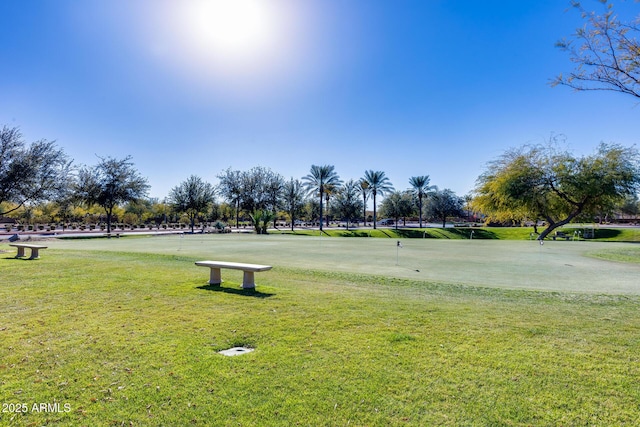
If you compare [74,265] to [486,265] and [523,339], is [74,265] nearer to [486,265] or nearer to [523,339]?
[523,339]

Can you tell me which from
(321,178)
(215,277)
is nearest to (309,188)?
(321,178)

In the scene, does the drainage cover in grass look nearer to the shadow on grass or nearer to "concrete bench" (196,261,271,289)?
the shadow on grass

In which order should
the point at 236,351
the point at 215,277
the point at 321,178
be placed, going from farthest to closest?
the point at 321,178 < the point at 215,277 < the point at 236,351

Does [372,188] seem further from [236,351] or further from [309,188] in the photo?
[236,351]

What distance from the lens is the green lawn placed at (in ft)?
A: 11.6

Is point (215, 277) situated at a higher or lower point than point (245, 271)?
lower

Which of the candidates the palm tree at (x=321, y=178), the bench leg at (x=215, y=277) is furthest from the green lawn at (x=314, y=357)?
the palm tree at (x=321, y=178)

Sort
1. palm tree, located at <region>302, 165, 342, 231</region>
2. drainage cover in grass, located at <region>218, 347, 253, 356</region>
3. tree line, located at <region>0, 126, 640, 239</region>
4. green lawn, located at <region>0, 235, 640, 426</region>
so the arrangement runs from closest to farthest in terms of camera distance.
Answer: green lawn, located at <region>0, 235, 640, 426</region>, drainage cover in grass, located at <region>218, 347, 253, 356</region>, tree line, located at <region>0, 126, 640, 239</region>, palm tree, located at <region>302, 165, 342, 231</region>

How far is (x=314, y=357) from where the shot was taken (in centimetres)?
478

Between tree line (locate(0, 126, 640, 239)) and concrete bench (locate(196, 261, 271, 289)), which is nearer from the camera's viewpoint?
concrete bench (locate(196, 261, 271, 289))

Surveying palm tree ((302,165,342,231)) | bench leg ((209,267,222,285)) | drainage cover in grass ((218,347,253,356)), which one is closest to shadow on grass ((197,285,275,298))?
bench leg ((209,267,222,285))

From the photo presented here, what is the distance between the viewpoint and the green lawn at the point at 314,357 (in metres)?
3.52

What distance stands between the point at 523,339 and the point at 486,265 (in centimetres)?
1168

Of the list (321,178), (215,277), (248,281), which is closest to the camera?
(248,281)
